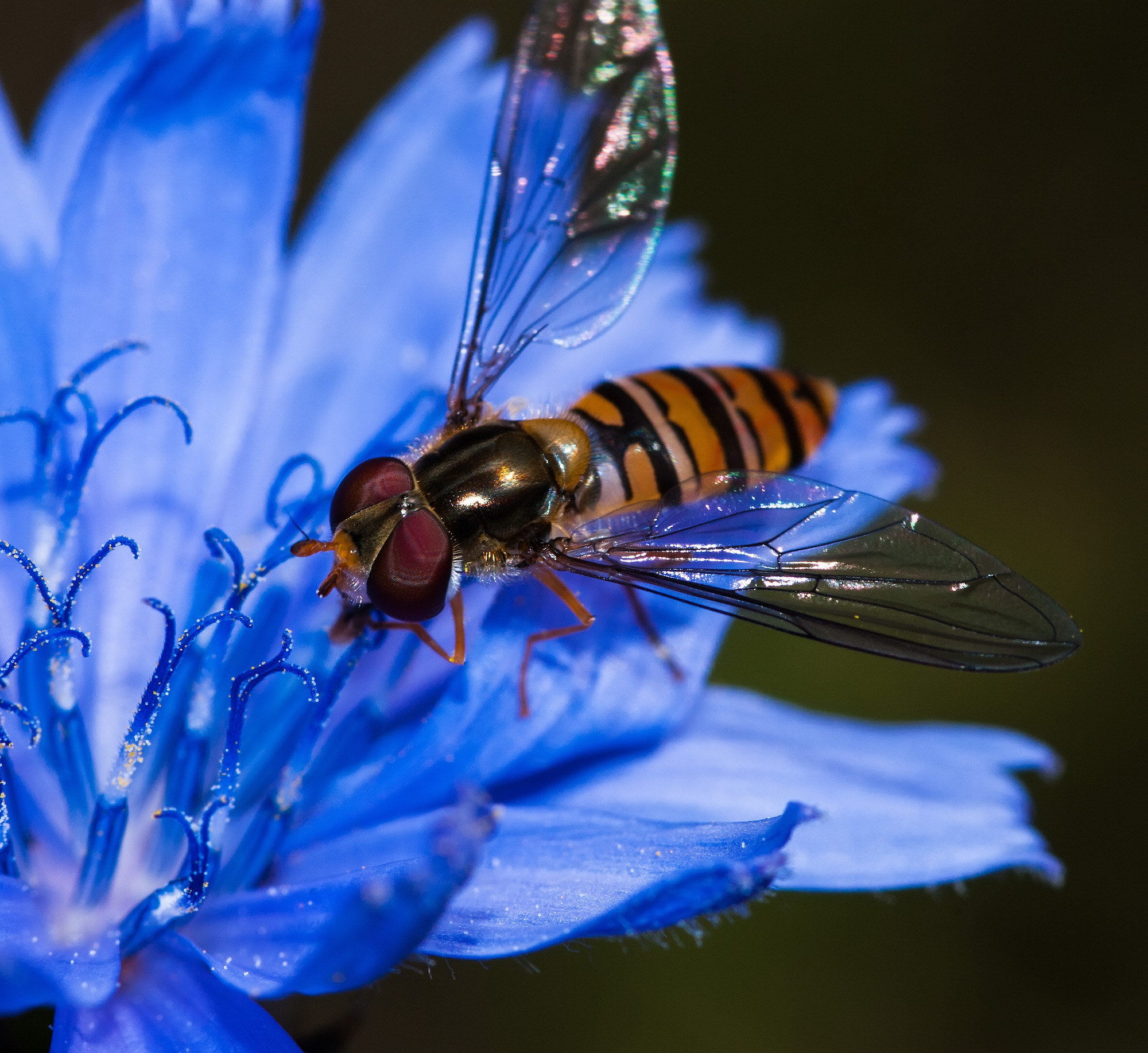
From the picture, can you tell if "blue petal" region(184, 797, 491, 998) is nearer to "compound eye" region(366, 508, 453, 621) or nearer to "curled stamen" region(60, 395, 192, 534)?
"compound eye" region(366, 508, 453, 621)

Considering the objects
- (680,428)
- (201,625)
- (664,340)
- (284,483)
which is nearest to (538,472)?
(680,428)

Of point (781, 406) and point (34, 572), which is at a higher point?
point (781, 406)

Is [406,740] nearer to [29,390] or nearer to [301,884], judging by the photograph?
[301,884]

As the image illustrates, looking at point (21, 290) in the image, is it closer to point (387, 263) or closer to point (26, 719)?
point (387, 263)

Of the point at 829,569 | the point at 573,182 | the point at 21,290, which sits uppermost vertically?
the point at 573,182

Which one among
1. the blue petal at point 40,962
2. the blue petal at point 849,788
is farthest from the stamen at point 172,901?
the blue petal at point 849,788

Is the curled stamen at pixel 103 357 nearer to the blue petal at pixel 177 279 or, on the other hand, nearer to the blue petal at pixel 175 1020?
the blue petal at pixel 177 279

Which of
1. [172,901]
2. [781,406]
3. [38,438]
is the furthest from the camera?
[781,406]

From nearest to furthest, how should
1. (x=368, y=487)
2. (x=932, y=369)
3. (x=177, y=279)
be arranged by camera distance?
(x=368, y=487) → (x=177, y=279) → (x=932, y=369)
